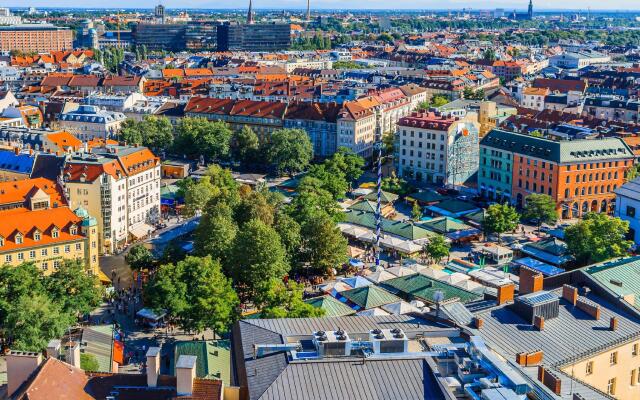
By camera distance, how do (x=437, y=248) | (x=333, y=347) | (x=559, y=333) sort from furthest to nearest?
(x=437, y=248) < (x=559, y=333) < (x=333, y=347)

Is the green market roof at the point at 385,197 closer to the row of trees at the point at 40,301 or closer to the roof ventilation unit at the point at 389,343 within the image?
the row of trees at the point at 40,301

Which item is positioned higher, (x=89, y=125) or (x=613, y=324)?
(x=613, y=324)

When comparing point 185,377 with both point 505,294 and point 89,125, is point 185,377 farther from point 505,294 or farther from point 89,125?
point 89,125

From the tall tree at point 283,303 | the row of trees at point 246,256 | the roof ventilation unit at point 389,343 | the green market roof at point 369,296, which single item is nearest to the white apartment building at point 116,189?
the row of trees at point 246,256

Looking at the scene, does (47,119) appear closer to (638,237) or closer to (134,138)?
(134,138)

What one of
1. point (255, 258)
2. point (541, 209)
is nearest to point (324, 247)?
point (255, 258)
